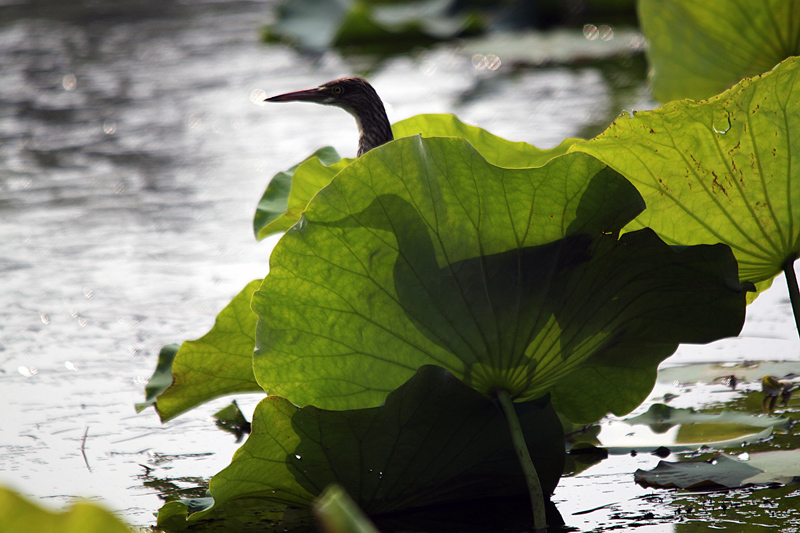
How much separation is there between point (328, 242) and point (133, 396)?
3.04 feet

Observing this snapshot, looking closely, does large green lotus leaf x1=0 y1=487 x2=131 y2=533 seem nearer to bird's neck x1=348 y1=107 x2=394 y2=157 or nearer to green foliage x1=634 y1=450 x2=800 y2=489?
green foliage x1=634 y1=450 x2=800 y2=489

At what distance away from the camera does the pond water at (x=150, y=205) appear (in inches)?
66.8

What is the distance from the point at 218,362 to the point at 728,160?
0.86 m

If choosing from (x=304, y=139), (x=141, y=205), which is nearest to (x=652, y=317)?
(x=141, y=205)

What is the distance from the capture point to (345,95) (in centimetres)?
191

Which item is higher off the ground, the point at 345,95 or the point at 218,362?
the point at 345,95

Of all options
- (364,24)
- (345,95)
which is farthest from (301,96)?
(364,24)

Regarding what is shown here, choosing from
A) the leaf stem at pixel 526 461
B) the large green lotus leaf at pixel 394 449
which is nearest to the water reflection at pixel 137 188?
the large green lotus leaf at pixel 394 449

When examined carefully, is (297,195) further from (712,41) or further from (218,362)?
(712,41)

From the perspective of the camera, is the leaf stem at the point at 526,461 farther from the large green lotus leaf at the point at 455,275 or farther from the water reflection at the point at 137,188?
the water reflection at the point at 137,188

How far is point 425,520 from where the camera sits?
137 cm

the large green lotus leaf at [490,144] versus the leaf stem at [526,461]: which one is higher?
the large green lotus leaf at [490,144]

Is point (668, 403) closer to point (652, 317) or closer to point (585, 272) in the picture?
point (652, 317)

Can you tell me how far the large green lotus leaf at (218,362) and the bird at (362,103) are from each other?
54 cm
